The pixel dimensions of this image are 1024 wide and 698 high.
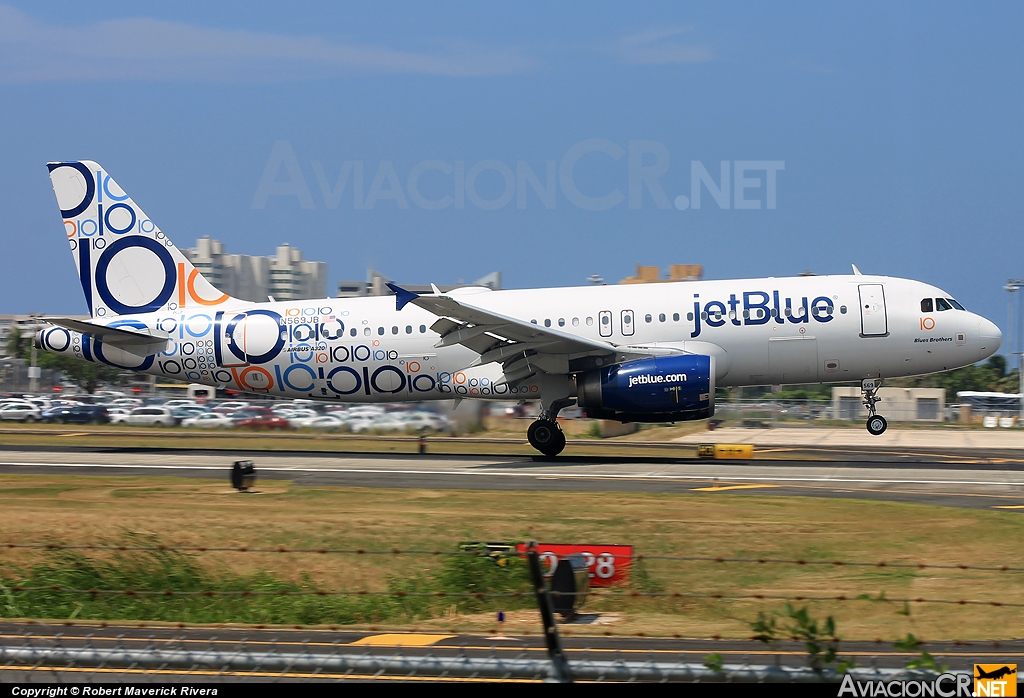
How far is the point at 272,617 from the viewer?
1278 cm

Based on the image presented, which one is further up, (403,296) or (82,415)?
(403,296)

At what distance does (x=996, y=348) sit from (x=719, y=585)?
16.8 m

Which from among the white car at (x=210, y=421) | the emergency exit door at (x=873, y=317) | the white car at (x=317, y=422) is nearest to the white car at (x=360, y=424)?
the white car at (x=317, y=422)

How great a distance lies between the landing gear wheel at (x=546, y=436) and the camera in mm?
26578

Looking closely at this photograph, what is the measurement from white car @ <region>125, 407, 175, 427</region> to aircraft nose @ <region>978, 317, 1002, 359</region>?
33816 mm

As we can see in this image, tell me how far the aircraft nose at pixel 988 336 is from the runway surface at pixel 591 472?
121 inches

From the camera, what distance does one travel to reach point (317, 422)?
1582 inches

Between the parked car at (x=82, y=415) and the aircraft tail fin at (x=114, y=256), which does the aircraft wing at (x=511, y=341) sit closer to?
the aircraft tail fin at (x=114, y=256)

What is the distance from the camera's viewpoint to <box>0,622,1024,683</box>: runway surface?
859 cm

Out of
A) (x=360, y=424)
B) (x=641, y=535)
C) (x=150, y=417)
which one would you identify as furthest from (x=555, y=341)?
(x=150, y=417)

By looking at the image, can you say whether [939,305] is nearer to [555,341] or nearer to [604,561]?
[555,341]

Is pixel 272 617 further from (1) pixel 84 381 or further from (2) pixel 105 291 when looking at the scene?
(1) pixel 84 381

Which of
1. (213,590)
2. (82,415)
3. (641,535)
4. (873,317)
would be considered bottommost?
(213,590)

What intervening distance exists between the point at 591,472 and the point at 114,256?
16107mm
